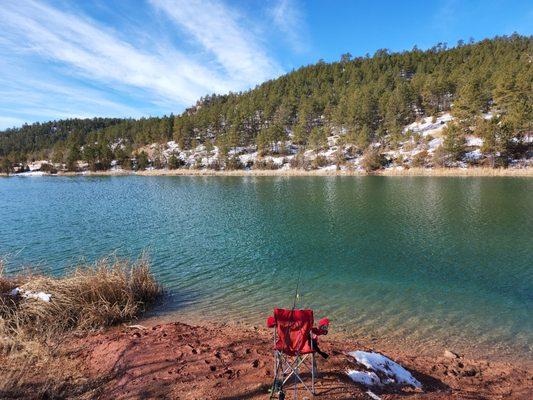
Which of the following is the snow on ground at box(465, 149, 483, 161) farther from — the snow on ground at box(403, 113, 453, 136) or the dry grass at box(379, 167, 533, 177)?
the snow on ground at box(403, 113, 453, 136)

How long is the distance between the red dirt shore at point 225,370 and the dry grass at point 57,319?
423mm

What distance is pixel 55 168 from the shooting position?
126m

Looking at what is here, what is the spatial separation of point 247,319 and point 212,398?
18.3ft

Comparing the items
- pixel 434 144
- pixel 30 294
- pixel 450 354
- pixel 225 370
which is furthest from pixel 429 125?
pixel 225 370

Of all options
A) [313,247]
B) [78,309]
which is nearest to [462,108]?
[313,247]

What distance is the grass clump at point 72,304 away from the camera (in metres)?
8.77

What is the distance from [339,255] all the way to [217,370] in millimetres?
13211

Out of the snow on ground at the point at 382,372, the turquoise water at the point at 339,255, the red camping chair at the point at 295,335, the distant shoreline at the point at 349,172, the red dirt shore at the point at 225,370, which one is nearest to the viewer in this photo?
the red camping chair at the point at 295,335

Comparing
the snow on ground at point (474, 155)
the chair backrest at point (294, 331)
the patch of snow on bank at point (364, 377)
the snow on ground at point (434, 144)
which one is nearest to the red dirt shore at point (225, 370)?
the patch of snow on bank at point (364, 377)

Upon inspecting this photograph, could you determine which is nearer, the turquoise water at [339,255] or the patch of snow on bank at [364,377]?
the patch of snow on bank at [364,377]

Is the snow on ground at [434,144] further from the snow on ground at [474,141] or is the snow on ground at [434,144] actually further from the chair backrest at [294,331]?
the chair backrest at [294,331]

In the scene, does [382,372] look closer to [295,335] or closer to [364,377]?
[364,377]

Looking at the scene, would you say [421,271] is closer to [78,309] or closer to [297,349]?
[297,349]

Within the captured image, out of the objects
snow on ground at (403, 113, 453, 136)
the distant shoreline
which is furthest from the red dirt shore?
snow on ground at (403, 113, 453, 136)
